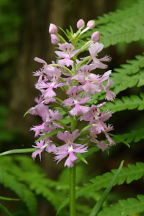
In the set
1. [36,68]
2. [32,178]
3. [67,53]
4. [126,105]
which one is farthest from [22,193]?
[36,68]

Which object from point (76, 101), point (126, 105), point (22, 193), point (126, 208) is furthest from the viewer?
point (22, 193)

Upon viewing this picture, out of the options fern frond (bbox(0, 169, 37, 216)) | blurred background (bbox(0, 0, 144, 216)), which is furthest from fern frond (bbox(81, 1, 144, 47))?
fern frond (bbox(0, 169, 37, 216))

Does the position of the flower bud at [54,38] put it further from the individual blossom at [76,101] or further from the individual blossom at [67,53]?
the individual blossom at [76,101]

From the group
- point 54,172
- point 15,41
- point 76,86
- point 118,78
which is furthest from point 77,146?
point 15,41

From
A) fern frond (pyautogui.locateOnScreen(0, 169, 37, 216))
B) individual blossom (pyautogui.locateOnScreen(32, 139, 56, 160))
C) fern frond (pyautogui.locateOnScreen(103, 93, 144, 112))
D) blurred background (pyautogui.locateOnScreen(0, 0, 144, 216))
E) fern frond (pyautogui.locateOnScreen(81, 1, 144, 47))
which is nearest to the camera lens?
individual blossom (pyautogui.locateOnScreen(32, 139, 56, 160))

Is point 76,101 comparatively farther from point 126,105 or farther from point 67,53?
point 126,105

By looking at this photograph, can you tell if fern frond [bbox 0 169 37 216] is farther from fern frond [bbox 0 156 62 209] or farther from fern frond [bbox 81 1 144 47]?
fern frond [bbox 81 1 144 47]

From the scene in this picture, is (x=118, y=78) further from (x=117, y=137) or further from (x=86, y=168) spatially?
(x=86, y=168)

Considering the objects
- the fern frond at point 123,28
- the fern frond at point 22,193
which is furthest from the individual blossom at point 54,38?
the fern frond at point 22,193
